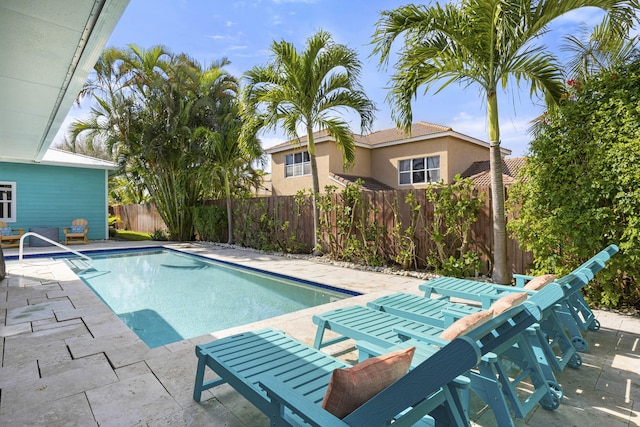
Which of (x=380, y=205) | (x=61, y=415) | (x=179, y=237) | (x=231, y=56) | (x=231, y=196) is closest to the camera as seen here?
(x=61, y=415)

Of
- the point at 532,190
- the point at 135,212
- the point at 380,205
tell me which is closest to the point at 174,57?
the point at 135,212

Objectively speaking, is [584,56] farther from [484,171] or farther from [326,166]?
[326,166]

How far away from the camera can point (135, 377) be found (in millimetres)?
2801

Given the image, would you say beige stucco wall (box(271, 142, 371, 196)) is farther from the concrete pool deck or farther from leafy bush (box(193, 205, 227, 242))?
the concrete pool deck

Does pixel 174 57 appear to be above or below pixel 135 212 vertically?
above

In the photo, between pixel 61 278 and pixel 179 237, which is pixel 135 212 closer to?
pixel 179 237

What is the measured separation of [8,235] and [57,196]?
2.24m

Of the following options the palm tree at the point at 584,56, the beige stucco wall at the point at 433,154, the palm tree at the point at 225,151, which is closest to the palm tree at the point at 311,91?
the palm tree at the point at 225,151

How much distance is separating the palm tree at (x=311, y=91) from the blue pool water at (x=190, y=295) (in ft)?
8.54

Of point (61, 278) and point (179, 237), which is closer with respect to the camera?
point (61, 278)

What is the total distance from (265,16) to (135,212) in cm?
1543

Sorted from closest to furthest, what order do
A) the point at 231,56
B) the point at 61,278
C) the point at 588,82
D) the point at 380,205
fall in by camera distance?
the point at 588,82
the point at 61,278
the point at 380,205
the point at 231,56

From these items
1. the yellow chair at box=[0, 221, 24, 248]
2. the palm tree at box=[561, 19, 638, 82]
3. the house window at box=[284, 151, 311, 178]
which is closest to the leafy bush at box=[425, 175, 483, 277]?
the palm tree at box=[561, 19, 638, 82]

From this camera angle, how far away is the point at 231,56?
16422 millimetres
